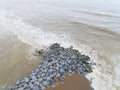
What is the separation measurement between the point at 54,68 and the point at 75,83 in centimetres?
126

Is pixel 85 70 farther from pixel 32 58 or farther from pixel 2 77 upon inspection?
pixel 2 77

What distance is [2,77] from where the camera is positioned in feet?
25.9

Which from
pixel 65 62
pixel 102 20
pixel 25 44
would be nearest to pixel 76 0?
pixel 102 20

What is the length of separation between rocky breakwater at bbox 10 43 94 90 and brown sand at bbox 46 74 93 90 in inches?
8.1

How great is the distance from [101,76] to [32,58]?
3.93 meters

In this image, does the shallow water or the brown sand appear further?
the shallow water

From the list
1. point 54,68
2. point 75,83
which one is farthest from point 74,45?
point 75,83

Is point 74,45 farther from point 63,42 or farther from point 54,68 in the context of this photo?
point 54,68

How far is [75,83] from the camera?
7.06 meters

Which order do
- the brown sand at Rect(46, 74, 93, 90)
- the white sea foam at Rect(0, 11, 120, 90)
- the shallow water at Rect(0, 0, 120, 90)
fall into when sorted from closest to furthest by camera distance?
the brown sand at Rect(46, 74, 93, 90), the white sea foam at Rect(0, 11, 120, 90), the shallow water at Rect(0, 0, 120, 90)

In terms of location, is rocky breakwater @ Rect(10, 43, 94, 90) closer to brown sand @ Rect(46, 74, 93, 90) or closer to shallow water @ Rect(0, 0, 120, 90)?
brown sand @ Rect(46, 74, 93, 90)

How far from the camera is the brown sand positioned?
6.78 metres

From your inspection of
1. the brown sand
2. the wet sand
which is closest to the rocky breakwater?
the brown sand

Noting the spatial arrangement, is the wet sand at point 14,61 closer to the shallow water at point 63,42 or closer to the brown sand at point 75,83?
the shallow water at point 63,42
